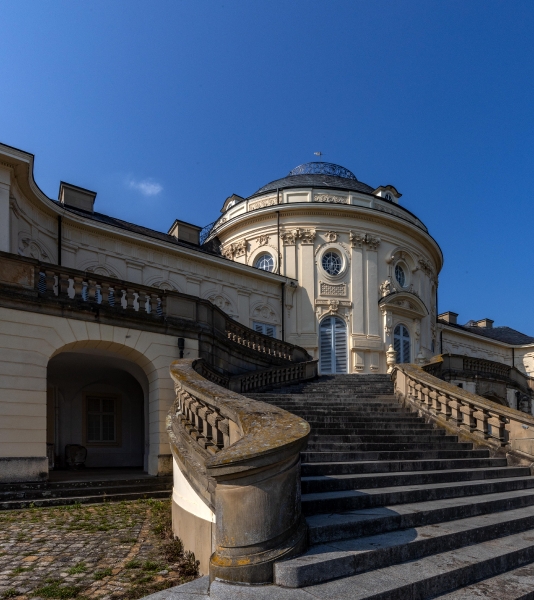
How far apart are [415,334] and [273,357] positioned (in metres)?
13.0

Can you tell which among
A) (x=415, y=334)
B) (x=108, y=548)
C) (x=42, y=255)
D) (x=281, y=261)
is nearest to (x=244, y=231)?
(x=281, y=261)

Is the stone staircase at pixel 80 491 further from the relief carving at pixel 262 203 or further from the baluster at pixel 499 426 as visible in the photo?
the relief carving at pixel 262 203

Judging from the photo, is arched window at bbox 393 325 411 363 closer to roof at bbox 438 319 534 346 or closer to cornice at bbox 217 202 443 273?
cornice at bbox 217 202 443 273

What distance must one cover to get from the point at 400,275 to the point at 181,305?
58.6 feet

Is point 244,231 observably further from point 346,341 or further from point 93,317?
point 93,317

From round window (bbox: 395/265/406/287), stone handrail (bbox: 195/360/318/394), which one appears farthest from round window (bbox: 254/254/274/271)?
stone handrail (bbox: 195/360/318/394)

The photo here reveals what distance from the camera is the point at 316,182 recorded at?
94.1 feet

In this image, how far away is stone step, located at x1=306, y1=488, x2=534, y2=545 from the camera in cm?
450

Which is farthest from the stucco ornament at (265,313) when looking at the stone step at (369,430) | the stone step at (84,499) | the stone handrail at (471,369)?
the stone step at (84,499)

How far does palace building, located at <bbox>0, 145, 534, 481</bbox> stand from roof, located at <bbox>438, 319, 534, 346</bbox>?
14.9 feet

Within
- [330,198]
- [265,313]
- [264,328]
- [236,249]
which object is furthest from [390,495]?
[236,249]

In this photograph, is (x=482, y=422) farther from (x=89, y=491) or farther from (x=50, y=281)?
(x=50, y=281)

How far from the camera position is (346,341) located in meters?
25.3

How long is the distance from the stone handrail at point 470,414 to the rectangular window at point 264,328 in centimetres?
1203
